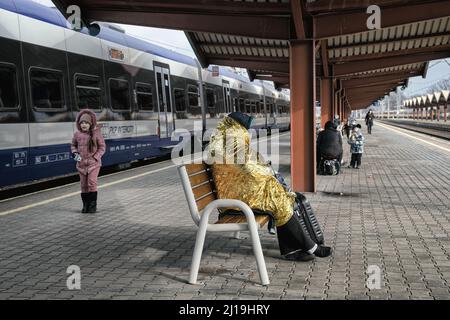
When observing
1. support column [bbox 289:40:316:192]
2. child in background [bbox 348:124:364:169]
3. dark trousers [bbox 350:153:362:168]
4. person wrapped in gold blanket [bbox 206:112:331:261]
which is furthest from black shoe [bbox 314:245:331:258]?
dark trousers [bbox 350:153:362:168]

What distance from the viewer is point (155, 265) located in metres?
5.12

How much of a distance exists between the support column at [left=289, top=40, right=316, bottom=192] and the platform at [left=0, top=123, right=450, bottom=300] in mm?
433

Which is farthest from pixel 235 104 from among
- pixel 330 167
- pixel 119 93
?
pixel 330 167

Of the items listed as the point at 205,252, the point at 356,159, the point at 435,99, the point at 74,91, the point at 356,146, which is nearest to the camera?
the point at 205,252

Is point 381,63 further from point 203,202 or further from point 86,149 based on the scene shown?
point 203,202

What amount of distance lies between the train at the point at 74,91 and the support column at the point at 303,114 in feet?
14.2

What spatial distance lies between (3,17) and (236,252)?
593 cm

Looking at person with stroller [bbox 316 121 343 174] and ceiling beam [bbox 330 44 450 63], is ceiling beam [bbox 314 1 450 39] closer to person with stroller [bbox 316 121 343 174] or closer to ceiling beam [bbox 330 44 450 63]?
person with stroller [bbox 316 121 343 174]

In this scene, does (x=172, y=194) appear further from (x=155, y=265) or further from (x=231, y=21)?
(x=155, y=265)

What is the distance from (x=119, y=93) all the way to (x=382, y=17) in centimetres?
640

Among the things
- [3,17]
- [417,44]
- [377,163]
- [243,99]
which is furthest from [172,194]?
[243,99]

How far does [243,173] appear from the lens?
4750 mm

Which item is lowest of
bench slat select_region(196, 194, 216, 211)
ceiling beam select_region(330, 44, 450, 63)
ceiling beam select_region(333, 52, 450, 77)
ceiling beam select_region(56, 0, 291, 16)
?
bench slat select_region(196, 194, 216, 211)

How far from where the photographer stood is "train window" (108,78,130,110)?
1290 centimetres
